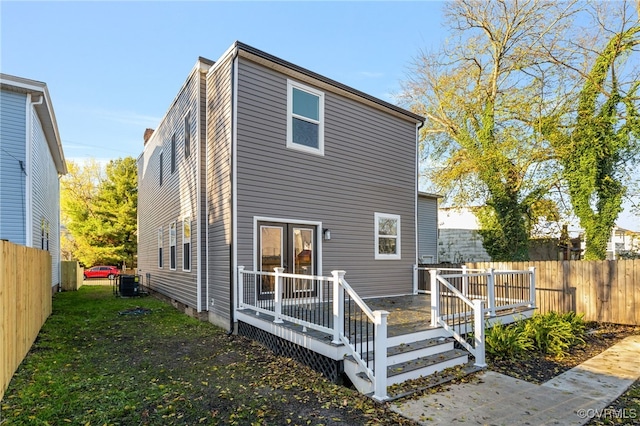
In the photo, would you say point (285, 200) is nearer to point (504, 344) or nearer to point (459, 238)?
point (504, 344)

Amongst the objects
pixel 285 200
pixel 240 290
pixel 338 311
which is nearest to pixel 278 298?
pixel 240 290

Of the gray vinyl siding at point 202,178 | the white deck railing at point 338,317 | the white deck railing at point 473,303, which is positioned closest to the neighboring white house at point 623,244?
the white deck railing at point 473,303

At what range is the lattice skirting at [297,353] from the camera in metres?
4.92

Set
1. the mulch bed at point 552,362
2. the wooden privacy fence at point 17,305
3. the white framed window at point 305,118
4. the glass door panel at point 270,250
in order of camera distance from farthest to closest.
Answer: the white framed window at point 305,118
the glass door panel at point 270,250
the mulch bed at point 552,362
the wooden privacy fence at point 17,305

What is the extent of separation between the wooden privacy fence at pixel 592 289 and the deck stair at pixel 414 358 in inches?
194

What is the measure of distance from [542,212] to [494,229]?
9.31 ft

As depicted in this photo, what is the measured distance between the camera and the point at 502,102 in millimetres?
16547

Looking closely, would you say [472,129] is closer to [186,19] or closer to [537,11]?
[537,11]

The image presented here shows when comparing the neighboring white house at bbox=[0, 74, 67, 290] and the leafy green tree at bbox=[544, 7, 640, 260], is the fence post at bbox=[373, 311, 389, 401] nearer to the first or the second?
the neighboring white house at bbox=[0, 74, 67, 290]

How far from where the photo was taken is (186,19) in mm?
9430

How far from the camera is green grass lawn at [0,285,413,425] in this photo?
387 cm

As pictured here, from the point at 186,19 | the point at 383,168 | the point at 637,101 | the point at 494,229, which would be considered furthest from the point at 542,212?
the point at 186,19

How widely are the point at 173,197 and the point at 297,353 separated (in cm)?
748

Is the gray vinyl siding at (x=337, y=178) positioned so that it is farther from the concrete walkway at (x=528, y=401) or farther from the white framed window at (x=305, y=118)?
the concrete walkway at (x=528, y=401)
